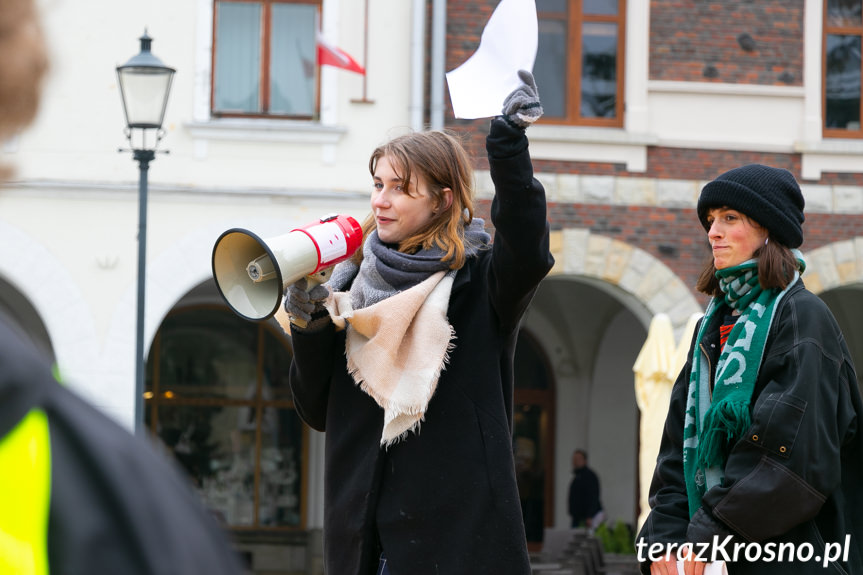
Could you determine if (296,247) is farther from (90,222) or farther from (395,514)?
(90,222)

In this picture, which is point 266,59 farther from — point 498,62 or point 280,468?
point 498,62

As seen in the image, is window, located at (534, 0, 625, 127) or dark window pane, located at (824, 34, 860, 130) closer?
window, located at (534, 0, 625, 127)

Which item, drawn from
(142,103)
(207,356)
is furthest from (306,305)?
(207,356)

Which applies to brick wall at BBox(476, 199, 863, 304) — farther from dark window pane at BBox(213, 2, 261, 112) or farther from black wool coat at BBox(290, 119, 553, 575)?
black wool coat at BBox(290, 119, 553, 575)

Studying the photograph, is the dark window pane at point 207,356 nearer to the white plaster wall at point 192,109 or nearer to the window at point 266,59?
the white plaster wall at point 192,109

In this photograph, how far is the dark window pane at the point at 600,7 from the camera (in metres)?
13.2

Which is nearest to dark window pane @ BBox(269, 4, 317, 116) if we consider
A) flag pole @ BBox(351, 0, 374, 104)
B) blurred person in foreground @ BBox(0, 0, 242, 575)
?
flag pole @ BBox(351, 0, 374, 104)

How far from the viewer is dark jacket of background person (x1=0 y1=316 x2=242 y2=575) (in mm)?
926

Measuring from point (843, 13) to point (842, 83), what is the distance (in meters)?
0.71

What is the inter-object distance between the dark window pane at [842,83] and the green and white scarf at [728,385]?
419 inches

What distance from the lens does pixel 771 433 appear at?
3203 mm

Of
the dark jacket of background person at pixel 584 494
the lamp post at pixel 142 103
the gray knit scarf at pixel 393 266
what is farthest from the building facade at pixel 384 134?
the gray knit scarf at pixel 393 266

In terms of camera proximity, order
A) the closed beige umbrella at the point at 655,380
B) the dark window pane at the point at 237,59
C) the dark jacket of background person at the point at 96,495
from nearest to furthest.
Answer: the dark jacket of background person at the point at 96,495, the closed beige umbrella at the point at 655,380, the dark window pane at the point at 237,59

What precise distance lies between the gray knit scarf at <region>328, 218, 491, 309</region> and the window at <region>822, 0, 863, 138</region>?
35.9ft
